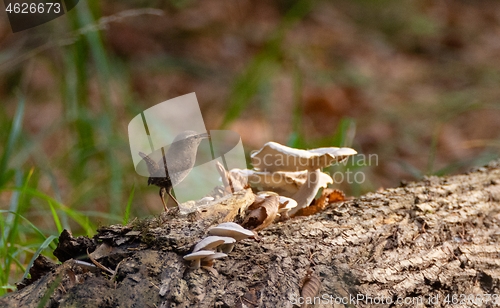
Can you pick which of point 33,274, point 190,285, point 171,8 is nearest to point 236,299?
point 190,285

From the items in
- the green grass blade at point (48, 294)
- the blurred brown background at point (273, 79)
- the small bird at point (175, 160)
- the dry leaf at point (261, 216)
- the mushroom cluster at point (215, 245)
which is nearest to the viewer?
the green grass blade at point (48, 294)

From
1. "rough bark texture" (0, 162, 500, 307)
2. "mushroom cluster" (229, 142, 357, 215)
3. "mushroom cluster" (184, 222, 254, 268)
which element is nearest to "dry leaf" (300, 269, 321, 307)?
"rough bark texture" (0, 162, 500, 307)

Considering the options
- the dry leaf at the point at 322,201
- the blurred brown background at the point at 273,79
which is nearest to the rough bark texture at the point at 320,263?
the dry leaf at the point at 322,201

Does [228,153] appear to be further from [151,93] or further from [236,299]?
[151,93]

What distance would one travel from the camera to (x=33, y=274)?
1.07 m

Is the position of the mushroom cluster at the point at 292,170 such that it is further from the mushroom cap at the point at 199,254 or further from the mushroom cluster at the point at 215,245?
the mushroom cap at the point at 199,254

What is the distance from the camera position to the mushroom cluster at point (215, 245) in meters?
1.02

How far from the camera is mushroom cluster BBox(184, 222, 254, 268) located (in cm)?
102

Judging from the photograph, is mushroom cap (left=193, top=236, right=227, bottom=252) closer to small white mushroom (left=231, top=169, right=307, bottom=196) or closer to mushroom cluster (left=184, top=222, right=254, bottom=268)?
mushroom cluster (left=184, top=222, right=254, bottom=268)

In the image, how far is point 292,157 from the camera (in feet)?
4.80

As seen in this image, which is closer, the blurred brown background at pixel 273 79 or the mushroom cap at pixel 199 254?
the mushroom cap at pixel 199 254

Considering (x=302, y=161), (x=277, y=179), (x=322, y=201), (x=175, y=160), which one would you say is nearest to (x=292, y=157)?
(x=302, y=161)

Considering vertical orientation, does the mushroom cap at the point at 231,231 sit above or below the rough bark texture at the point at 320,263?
above

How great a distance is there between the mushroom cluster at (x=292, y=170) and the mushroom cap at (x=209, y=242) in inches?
18.0
